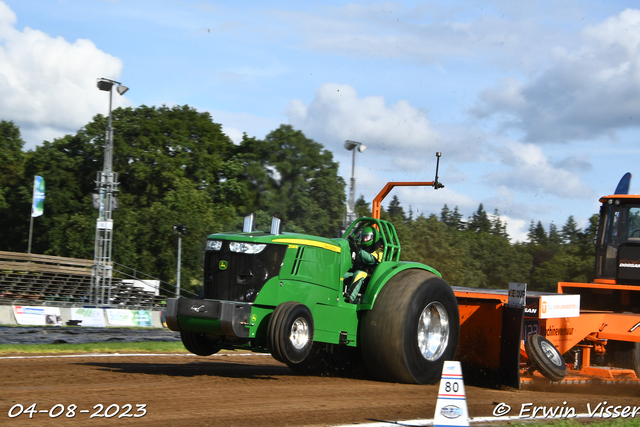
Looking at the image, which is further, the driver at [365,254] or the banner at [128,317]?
the banner at [128,317]

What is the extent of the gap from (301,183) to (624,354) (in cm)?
2414

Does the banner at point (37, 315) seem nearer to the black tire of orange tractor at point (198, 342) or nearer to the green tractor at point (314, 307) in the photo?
the green tractor at point (314, 307)

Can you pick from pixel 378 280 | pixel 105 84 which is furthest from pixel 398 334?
pixel 105 84

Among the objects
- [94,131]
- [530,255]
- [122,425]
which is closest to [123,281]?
[94,131]

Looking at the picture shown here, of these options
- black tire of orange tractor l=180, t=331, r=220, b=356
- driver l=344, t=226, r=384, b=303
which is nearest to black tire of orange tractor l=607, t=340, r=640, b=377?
driver l=344, t=226, r=384, b=303

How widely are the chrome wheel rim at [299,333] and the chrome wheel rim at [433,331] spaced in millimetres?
1690

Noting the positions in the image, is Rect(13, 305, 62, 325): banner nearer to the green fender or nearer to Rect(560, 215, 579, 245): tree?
the green fender

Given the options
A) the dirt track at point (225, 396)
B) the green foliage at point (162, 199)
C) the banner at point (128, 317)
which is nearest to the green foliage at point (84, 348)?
the dirt track at point (225, 396)

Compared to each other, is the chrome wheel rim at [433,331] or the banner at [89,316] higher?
the chrome wheel rim at [433,331]

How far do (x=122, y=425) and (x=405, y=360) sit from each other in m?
3.88

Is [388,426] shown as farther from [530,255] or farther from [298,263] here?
[530,255]

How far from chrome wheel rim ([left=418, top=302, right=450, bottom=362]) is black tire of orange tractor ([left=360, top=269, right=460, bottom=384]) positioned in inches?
5.6

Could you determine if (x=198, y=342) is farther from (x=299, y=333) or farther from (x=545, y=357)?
(x=545, y=357)

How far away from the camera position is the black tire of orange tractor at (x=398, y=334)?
27.5 ft
